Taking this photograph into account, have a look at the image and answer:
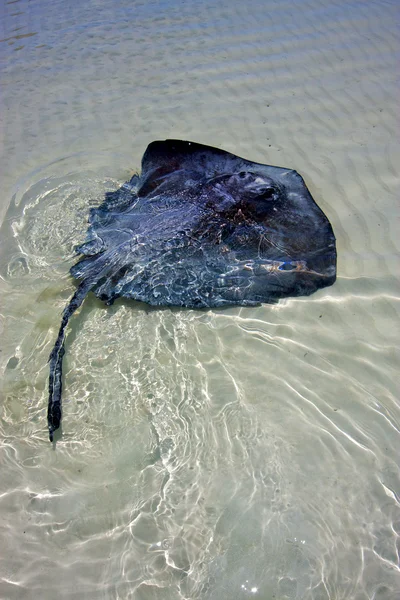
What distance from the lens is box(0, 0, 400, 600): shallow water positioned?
259 cm

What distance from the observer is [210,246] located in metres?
3.84

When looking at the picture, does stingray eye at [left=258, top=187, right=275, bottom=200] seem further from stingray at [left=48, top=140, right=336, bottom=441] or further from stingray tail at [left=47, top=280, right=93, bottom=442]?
stingray tail at [left=47, top=280, right=93, bottom=442]

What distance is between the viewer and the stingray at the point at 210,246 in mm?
3684

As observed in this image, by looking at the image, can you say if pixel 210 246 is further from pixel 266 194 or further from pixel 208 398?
pixel 208 398

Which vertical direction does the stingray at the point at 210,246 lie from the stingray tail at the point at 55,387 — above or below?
above

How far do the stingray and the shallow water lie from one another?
225 mm

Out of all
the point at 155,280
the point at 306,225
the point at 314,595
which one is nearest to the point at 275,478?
the point at 314,595

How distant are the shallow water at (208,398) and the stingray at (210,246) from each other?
0.23 m

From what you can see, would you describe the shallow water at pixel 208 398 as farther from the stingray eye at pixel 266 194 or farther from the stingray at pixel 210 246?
the stingray eye at pixel 266 194

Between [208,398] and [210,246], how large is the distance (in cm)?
136

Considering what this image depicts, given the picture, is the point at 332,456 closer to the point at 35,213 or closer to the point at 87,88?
the point at 35,213

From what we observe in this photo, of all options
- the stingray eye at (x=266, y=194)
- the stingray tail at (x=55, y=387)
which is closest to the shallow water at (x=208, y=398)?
the stingray tail at (x=55, y=387)

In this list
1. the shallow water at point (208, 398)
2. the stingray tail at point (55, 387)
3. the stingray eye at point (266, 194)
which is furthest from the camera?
the stingray eye at point (266, 194)

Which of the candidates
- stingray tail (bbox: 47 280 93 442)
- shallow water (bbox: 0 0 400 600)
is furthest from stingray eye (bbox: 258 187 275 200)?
stingray tail (bbox: 47 280 93 442)
